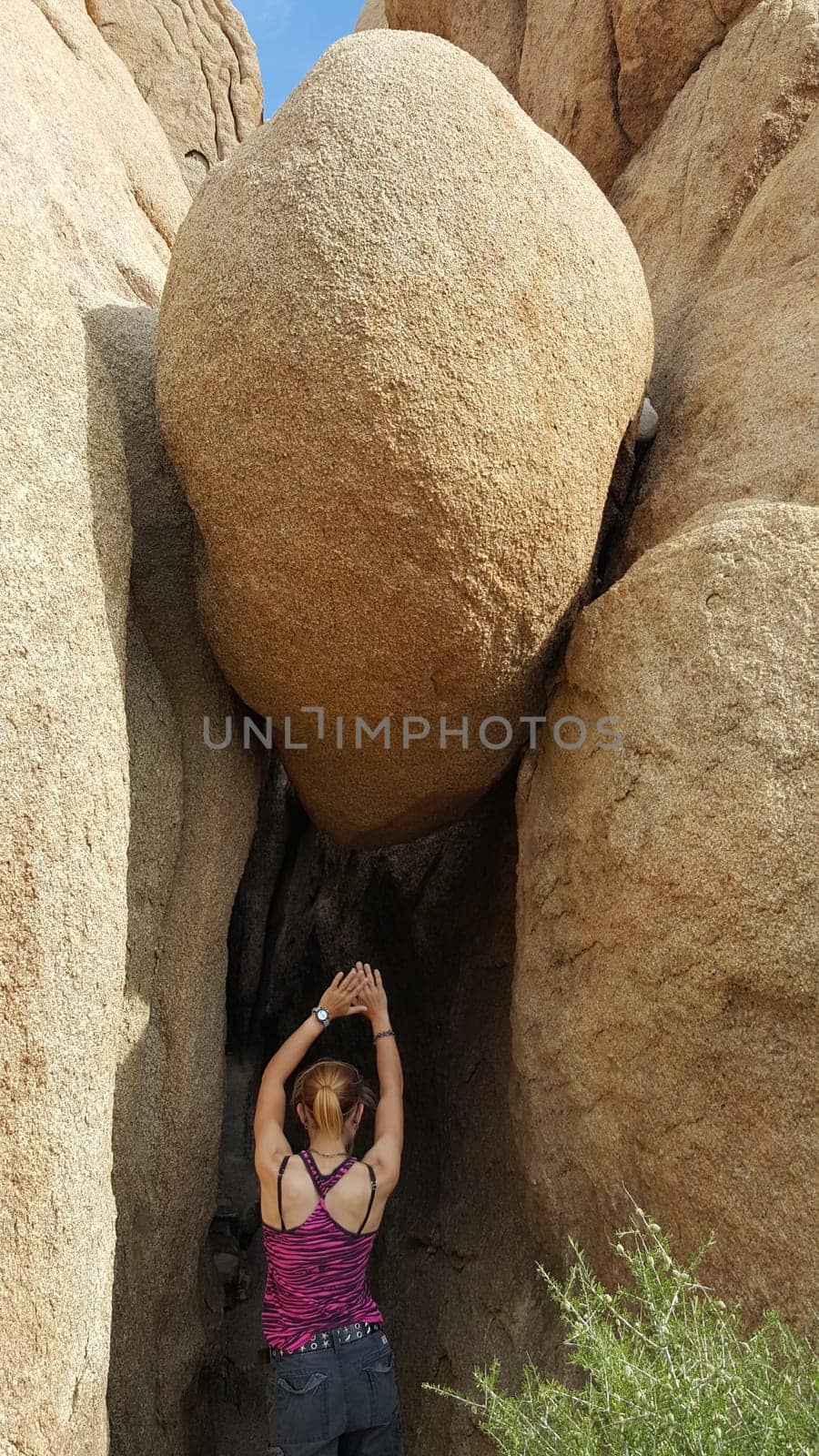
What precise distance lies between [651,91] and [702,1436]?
426 centimetres

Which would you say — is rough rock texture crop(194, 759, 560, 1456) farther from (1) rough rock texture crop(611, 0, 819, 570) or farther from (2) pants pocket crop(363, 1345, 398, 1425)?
(1) rough rock texture crop(611, 0, 819, 570)

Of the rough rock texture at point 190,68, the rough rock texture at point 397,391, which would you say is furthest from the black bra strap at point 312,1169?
the rough rock texture at point 190,68

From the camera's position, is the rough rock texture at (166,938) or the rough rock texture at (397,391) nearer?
the rough rock texture at (397,391)

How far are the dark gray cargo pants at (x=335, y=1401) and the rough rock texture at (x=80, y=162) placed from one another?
96.8 inches

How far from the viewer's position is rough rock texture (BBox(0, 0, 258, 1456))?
211 centimetres

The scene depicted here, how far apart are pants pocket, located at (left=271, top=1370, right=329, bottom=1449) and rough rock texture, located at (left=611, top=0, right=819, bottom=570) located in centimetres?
202

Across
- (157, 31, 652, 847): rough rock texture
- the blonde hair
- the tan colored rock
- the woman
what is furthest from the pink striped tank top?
the tan colored rock

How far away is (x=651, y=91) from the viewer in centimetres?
443

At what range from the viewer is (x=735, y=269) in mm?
3539

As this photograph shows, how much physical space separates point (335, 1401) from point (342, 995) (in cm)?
81

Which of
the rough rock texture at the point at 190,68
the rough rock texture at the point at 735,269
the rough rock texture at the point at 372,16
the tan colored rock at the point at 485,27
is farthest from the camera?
the rough rock texture at the point at 372,16

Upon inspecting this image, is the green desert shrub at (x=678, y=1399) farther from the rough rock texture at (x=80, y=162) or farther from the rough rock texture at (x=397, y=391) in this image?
the rough rock texture at (x=80, y=162)

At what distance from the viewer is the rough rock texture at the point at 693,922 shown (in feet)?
7.25

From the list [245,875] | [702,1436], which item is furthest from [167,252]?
[702,1436]
